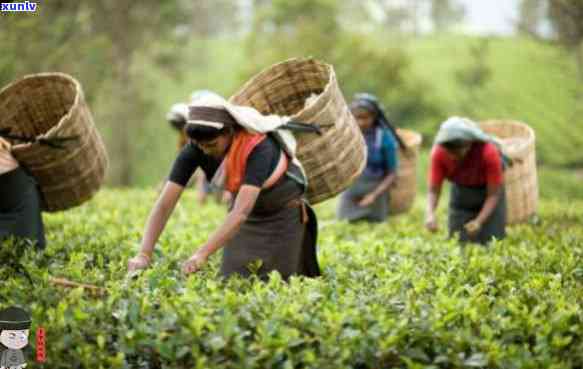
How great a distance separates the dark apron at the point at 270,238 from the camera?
518 centimetres

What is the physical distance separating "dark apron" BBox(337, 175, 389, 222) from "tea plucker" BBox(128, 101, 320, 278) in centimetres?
421

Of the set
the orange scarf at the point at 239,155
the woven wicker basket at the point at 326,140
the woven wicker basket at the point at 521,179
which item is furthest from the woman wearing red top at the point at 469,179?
the orange scarf at the point at 239,155

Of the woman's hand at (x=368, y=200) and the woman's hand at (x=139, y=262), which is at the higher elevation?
the woman's hand at (x=139, y=262)

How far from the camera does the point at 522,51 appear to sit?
153 feet

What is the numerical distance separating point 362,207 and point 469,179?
2.44 m

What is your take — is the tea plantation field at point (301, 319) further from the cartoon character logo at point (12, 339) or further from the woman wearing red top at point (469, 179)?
the woman wearing red top at point (469, 179)

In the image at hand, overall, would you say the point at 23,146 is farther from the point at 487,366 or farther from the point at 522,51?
the point at 522,51

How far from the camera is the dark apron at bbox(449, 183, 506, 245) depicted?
299 inches

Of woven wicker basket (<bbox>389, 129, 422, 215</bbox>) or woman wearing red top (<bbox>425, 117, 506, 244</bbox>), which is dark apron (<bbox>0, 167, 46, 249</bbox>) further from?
woven wicker basket (<bbox>389, 129, 422, 215</bbox>)

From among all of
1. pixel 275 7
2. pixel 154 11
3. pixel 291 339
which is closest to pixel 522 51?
pixel 275 7

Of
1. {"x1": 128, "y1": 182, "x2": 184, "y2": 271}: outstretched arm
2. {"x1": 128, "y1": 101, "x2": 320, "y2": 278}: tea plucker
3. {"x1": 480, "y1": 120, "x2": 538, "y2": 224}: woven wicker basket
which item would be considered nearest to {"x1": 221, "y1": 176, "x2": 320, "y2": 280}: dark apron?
{"x1": 128, "y1": 101, "x2": 320, "y2": 278}: tea plucker

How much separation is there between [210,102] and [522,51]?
4449 centimetres

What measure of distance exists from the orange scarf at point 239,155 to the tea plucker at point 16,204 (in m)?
1.82

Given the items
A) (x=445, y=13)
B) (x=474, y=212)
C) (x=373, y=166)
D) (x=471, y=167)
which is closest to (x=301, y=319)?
(x=471, y=167)
